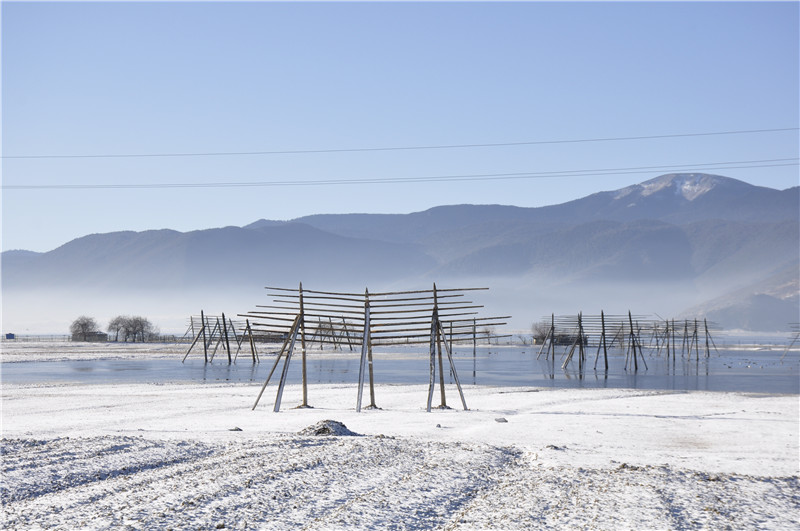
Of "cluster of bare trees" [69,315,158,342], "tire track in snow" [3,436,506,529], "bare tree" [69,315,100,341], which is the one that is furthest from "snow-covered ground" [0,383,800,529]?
"bare tree" [69,315,100,341]

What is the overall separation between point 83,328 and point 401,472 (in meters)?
83.9

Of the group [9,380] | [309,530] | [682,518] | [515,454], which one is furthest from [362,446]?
[9,380]

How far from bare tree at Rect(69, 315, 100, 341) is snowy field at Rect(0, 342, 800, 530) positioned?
70786 millimetres

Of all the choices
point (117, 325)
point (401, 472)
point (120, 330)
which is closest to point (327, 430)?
point (401, 472)

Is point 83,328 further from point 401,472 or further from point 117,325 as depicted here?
point 401,472

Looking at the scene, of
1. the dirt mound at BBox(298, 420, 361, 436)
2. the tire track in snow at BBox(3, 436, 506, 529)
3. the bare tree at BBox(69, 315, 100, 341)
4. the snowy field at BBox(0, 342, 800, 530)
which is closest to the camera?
the tire track in snow at BBox(3, 436, 506, 529)

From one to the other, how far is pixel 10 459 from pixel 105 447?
1105mm

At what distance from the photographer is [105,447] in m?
9.61

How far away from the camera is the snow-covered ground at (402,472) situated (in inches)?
274

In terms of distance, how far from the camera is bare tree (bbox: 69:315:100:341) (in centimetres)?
8156

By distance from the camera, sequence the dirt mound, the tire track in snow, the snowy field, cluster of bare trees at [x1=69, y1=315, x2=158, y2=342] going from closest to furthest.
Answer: the tire track in snow < the snowy field < the dirt mound < cluster of bare trees at [x1=69, y1=315, x2=158, y2=342]

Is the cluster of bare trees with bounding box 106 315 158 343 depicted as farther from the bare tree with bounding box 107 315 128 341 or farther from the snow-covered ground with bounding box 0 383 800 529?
the snow-covered ground with bounding box 0 383 800 529

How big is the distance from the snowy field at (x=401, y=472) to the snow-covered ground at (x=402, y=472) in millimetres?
26

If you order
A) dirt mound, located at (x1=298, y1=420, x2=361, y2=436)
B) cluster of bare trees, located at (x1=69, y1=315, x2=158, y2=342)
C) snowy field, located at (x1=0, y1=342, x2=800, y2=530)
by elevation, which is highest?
cluster of bare trees, located at (x1=69, y1=315, x2=158, y2=342)
